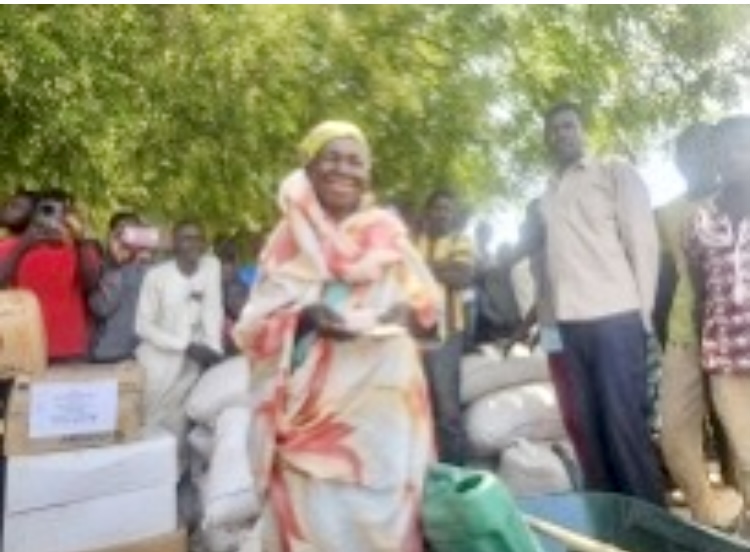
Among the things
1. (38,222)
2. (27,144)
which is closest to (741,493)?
(38,222)

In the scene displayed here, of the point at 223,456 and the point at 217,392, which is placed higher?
the point at 217,392

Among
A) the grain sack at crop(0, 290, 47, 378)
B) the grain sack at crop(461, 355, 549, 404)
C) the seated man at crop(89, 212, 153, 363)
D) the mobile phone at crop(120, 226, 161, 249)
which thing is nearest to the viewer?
the grain sack at crop(0, 290, 47, 378)

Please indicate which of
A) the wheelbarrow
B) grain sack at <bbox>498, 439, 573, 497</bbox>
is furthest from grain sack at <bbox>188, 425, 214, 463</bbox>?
the wheelbarrow

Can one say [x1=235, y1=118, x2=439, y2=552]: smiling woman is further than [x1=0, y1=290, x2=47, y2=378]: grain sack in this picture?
No

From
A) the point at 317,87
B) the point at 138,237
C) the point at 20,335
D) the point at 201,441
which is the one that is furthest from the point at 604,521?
the point at 317,87

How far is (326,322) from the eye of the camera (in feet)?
10.6

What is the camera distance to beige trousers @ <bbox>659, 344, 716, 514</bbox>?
4.50 meters

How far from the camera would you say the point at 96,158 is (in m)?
8.14

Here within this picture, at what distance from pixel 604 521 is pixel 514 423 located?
5.33 ft

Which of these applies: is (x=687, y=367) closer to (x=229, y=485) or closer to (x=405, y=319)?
(x=405, y=319)

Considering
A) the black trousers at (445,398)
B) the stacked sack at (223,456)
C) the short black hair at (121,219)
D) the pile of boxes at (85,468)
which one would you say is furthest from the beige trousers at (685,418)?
the short black hair at (121,219)

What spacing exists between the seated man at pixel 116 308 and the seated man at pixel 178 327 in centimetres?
5

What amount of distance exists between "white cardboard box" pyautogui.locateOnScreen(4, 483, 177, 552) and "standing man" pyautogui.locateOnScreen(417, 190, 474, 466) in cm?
107

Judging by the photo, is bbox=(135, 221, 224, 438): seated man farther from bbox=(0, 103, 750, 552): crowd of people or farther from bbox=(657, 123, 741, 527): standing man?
bbox=(657, 123, 741, 527): standing man
